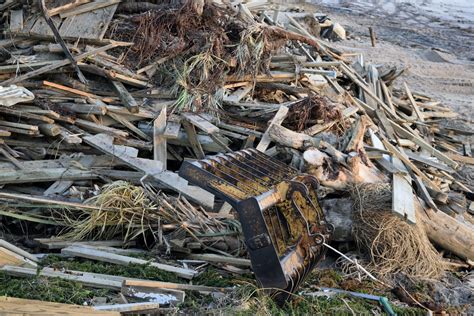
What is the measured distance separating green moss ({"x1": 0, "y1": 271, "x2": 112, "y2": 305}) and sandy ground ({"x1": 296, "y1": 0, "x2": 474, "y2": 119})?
996 cm

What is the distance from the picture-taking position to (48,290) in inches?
183

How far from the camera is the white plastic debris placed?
6598 mm

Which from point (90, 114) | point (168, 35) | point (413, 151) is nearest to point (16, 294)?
point (90, 114)

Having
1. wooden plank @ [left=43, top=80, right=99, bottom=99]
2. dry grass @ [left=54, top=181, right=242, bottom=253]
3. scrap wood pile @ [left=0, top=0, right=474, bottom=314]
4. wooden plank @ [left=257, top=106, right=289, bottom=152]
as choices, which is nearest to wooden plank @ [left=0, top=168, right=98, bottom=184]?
scrap wood pile @ [left=0, top=0, right=474, bottom=314]

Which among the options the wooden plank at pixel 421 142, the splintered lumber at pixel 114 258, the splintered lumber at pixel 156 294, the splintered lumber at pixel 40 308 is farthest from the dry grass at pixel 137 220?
the wooden plank at pixel 421 142

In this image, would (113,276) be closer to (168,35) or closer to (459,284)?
(459,284)

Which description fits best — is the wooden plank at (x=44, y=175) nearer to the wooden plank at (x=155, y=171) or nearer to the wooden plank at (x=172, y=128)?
the wooden plank at (x=155, y=171)

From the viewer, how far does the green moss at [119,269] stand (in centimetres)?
516

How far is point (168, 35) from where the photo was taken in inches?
324

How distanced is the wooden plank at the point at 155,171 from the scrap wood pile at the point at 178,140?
18 mm

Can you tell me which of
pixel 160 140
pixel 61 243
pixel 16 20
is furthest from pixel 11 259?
pixel 16 20

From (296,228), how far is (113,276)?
164 centimetres

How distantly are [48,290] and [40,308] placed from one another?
1.33 ft

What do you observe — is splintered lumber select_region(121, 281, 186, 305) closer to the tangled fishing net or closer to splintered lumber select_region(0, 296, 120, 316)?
splintered lumber select_region(0, 296, 120, 316)
